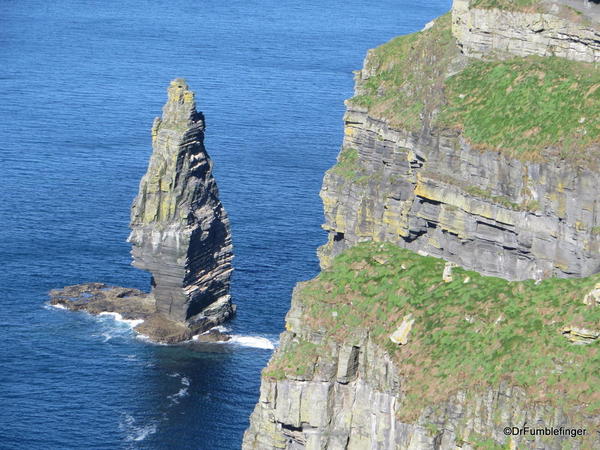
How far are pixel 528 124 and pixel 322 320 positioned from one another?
25.9 metres

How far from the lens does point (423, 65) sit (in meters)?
172

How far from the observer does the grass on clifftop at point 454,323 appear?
136m

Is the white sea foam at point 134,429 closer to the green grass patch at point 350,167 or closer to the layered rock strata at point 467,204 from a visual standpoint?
the layered rock strata at point 467,204

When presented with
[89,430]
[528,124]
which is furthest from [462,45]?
[89,430]

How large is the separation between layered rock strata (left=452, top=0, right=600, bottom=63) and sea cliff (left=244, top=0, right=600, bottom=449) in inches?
6.7

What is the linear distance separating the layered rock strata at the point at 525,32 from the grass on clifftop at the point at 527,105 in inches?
44.4

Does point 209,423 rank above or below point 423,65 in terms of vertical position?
below

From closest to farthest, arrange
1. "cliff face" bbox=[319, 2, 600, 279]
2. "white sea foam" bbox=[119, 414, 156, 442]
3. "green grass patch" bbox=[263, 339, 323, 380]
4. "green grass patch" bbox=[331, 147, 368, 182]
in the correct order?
"cliff face" bbox=[319, 2, 600, 279] < "green grass patch" bbox=[263, 339, 323, 380] < "green grass patch" bbox=[331, 147, 368, 182] < "white sea foam" bbox=[119, 414, 156, 442]

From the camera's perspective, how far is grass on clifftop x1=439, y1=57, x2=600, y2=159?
14850 cm

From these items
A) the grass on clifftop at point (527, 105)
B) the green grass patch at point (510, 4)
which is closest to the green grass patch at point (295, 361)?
the grass on clifftop at point (527, 105)

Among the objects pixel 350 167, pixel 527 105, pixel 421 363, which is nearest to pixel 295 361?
pixel 421 363

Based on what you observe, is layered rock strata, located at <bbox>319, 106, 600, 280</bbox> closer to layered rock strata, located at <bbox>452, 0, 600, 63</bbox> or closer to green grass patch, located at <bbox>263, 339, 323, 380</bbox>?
layered rock strata, located at <bbox>452, 0, 600, 63</bbox>

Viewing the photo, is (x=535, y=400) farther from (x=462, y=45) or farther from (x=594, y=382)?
(x=462, y=45)

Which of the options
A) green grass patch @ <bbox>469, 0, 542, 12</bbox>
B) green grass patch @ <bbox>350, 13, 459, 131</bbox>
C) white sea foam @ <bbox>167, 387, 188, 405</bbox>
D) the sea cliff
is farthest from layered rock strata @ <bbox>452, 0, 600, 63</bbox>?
white sea foam @ <bbox>167, 387, 188, 405</bbox>
